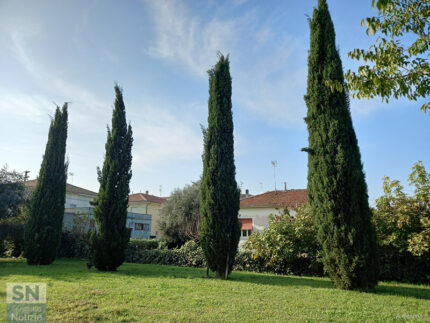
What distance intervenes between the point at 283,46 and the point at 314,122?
253cm

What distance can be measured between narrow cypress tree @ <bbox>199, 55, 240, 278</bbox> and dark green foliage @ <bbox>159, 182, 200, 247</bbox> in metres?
11.8

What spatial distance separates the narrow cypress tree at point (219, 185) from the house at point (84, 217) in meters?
3.60

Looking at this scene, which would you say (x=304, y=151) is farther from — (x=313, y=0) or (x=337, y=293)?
(x=313, y=0)

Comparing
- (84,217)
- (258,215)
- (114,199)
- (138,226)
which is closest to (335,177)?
(114,199)

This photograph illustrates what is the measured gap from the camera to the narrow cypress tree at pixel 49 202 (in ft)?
41.1

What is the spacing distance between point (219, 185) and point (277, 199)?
1469cm

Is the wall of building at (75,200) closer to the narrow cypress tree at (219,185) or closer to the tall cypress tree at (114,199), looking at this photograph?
the tall cypress tree at (114,199)

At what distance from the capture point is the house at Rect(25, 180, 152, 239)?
1859 centimetres

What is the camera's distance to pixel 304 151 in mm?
8078

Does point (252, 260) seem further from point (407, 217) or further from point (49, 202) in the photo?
point (49, 202)

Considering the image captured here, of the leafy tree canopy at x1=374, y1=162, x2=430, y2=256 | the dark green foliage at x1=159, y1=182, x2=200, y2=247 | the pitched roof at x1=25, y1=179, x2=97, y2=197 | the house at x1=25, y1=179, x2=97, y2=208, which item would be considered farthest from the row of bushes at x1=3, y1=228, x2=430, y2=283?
the pitched roof at x1=25, y1=179, x2=97, y2=197

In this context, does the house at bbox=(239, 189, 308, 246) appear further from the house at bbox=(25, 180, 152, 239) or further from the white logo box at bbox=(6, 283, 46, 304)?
the white logo box at bbox=(6, 283, 46, 304)

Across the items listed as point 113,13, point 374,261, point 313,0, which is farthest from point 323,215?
point 113,13

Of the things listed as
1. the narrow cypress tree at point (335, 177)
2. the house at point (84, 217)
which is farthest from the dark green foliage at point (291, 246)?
the house at point (84, 217)
